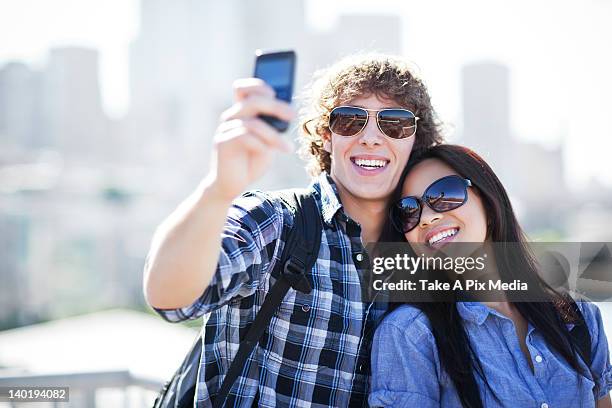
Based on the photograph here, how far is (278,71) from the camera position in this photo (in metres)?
1.37

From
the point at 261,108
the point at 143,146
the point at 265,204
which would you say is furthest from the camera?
the point at 143,146

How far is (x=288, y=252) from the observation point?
1.85 metres

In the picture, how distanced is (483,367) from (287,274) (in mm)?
618

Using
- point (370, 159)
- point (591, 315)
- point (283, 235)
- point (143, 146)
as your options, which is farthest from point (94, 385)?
point (143, 146)

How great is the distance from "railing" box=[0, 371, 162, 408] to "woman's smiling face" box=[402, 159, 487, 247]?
4.29 ft

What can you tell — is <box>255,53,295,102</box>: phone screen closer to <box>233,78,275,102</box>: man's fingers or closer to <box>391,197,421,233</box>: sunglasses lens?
<box>233,78,275,102</box>: man's fingers

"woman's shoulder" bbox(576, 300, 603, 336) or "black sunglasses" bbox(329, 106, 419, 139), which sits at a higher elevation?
"black sunglasses" bbox(329, 106, 419, 139)

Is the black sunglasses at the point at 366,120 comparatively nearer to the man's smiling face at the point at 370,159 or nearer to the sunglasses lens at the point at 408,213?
the man's smiling face at the point at 370,159

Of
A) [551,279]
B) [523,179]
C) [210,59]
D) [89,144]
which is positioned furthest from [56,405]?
[523,179]

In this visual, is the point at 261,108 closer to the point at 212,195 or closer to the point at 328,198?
the point at 212,195

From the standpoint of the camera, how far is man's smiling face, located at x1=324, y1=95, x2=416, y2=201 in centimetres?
219

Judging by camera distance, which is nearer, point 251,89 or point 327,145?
point 251,89

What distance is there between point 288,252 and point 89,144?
6986 centimetres

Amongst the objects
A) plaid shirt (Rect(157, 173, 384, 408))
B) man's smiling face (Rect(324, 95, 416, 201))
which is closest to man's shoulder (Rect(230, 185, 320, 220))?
plaid shirt (Rect(157, 173, 384, 408))
